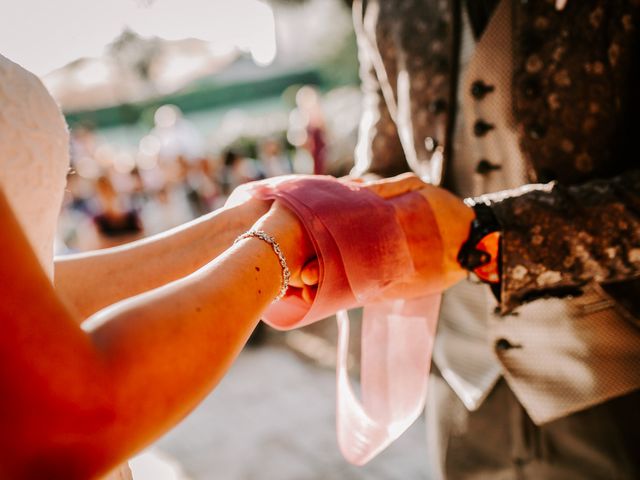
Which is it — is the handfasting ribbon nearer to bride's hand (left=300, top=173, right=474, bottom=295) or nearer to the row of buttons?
bride's hand (left=300, top=173, right=474, bottom=295)

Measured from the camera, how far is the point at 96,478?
41 centimetres

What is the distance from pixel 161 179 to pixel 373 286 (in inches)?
239

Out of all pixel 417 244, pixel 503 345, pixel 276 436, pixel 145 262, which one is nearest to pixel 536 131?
pixel 417 244

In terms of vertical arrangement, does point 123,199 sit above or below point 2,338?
below

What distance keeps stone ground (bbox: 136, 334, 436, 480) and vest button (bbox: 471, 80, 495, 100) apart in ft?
7.14

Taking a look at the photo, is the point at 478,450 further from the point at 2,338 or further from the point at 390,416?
the point at 2,338

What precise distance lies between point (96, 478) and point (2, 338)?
0.53ft

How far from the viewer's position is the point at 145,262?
928 mm

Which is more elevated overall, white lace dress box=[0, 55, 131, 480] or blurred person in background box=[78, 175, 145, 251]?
white lace dress box=[0, 55, 131, 480]

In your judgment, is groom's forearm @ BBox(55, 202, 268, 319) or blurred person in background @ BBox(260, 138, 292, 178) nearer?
groom's forearm @ BBox(55, 202, 268, 319)

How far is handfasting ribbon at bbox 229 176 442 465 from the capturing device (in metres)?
0.77

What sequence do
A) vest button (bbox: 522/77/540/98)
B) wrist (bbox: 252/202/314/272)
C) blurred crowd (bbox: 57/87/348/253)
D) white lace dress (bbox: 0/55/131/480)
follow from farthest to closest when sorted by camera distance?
1. blurred crowd (bbox: 57/87/348/253)
2. vest button (bbox: 522/77/540/98)
3. wrist (bbox: 252/202/314/272)
4. white lace dress (bbox: 0/55/131/480)

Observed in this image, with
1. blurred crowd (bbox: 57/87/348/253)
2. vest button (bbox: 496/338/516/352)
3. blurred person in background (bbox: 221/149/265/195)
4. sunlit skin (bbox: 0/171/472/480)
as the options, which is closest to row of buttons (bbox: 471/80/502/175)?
vest button (bbox: 496/338/516/352)

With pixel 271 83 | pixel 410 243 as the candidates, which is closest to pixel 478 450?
pixel 410 243
